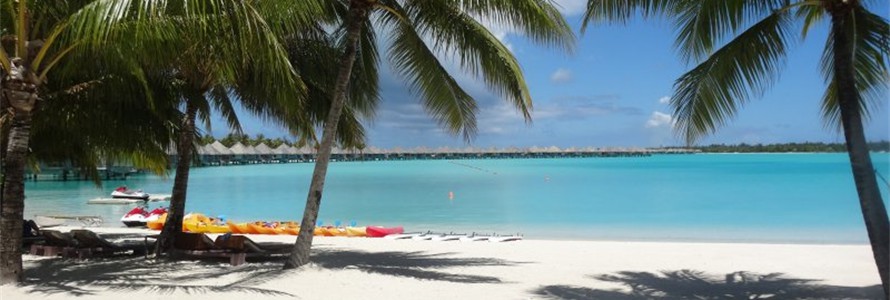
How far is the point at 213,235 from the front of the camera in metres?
15.7

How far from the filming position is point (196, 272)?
29.0ft

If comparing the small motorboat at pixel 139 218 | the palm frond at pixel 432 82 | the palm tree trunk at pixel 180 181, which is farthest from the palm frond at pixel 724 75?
the small motorboat at pixel 139 218

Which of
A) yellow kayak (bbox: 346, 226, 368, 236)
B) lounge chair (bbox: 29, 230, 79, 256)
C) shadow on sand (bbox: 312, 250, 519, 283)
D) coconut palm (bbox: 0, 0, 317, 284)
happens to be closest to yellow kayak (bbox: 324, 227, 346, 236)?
yellow kayak (bbox: 346, 226, 368, 236)

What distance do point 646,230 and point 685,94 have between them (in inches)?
621

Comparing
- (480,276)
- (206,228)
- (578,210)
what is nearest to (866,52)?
(480,276)

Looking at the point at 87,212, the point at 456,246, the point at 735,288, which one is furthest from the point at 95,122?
the point at 87,212

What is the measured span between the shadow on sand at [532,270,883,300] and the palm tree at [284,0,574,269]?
265 centimetres

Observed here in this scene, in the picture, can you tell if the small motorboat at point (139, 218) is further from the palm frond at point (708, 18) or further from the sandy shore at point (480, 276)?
the palm frond at point (708, 18)

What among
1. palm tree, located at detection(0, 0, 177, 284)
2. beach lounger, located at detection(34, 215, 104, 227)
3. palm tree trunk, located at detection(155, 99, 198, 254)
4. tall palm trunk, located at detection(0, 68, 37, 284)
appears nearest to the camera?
palm tree, located at detection(0, 0, 177, 284)

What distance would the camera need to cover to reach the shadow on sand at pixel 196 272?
7438 millimetres

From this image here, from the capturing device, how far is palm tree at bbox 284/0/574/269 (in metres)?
8.45

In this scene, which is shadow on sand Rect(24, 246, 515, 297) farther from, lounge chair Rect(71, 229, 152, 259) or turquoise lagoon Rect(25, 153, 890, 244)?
turquoise lagoon Rect(25, 153, 890, 244)

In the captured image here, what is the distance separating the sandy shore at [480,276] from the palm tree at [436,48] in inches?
46.3

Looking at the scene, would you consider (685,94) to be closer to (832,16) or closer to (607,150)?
(832,16)
